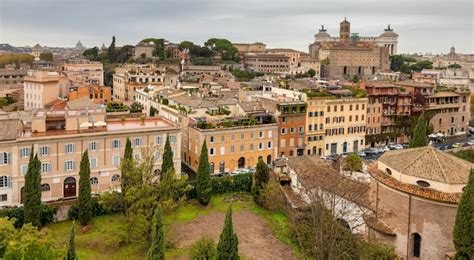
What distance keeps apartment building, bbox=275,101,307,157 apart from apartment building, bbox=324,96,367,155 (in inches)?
179

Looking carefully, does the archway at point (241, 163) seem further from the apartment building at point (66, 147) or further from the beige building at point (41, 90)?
the beige building at point (41, 90)

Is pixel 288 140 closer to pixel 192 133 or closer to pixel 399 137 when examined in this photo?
pixel 192 133

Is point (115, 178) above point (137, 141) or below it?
below

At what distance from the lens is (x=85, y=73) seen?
105 meters

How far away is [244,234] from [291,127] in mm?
25038

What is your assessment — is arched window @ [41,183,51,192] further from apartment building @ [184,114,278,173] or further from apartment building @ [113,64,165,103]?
apartment building @ [113,64,165,103]

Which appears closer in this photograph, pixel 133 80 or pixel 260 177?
pixel 260 177

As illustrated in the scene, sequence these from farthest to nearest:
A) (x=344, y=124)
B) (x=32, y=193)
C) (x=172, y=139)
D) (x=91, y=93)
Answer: (x=91, y=93) < (x=344, y=124) < (x=172, y=139) < (x=32, y=193)

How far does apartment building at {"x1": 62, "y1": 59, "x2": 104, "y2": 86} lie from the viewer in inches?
3936

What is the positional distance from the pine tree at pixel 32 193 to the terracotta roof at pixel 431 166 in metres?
26.3

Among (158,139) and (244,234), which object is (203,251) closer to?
(244,234)

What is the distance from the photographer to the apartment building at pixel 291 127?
200 feet

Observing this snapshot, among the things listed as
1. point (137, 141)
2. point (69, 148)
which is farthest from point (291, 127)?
point (69, 148)

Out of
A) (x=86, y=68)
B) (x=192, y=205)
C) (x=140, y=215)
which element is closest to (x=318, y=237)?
(x=140, y=215)
